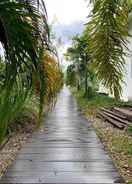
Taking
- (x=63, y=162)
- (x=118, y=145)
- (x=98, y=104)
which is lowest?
(x=63, y=162)

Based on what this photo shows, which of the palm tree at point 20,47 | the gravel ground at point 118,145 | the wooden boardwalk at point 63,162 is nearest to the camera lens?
the palm tree at point 20,47

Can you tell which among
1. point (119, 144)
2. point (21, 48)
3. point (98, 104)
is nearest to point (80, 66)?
point (98, 104)

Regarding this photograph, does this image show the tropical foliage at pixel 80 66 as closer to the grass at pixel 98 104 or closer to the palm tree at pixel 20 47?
the grass at pixel 98 104

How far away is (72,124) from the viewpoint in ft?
52.6

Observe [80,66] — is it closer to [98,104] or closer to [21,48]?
[98,104]

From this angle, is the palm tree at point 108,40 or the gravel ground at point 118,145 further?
the gravel ground at point 118,145

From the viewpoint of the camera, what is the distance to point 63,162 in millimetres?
8398

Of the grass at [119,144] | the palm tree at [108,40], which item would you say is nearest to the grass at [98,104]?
the grass at [119,144]

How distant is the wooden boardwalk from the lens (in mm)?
7005

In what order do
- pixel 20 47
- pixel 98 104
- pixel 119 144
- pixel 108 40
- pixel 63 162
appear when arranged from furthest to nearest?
pixel 98 104 → pixel 119 144 → pixel 63 162 → pixel 108 40 → pixel 20 47

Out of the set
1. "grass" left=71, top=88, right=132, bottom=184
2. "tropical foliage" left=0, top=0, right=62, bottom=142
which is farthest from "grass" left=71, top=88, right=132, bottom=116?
"tropical foliage" left=0, top=0, right=62, bottom=142

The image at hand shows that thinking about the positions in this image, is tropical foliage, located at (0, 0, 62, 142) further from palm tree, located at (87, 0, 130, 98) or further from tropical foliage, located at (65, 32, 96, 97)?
tropical foliage, located at (65, 32, 96, 97)

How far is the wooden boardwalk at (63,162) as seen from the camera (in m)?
7.01

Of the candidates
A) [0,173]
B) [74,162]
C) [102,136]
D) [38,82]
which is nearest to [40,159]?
[74,162]
